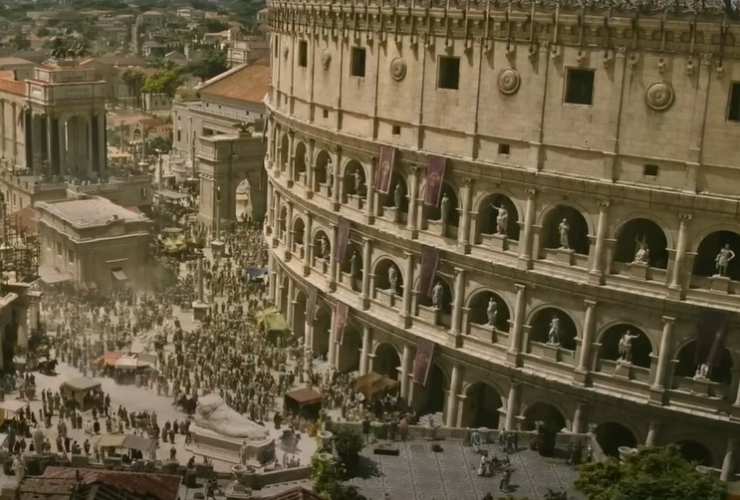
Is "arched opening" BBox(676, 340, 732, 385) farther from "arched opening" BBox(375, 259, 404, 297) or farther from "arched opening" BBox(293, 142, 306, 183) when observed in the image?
"arched opening" BBox(293, 142, 306, 183)

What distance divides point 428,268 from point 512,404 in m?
7.83

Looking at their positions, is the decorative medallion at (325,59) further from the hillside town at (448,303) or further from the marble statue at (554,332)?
the marble statue at (554,332)

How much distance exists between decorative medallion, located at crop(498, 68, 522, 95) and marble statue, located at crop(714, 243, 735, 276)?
1144 centimetres

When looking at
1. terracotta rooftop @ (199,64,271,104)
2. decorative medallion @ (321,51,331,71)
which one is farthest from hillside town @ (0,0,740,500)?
terracotta rooftop @ (199,64,271,104)

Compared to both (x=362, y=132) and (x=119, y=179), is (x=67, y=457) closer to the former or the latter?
(x=362, y=132)

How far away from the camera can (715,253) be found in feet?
136

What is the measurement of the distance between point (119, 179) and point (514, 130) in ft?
165

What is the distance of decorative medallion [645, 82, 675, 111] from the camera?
1561 inches

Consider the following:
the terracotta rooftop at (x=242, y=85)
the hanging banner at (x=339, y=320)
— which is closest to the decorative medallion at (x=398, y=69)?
the hanging banner at (x=339, y=320)

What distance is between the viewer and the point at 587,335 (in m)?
42.9

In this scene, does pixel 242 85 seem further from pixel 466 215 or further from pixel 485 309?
pixel 485 309

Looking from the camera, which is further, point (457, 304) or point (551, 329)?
point (457, 304)

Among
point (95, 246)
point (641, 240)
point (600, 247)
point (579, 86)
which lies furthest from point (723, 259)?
point (95, 246)

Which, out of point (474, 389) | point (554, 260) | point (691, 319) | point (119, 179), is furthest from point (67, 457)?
point (119, 179)
